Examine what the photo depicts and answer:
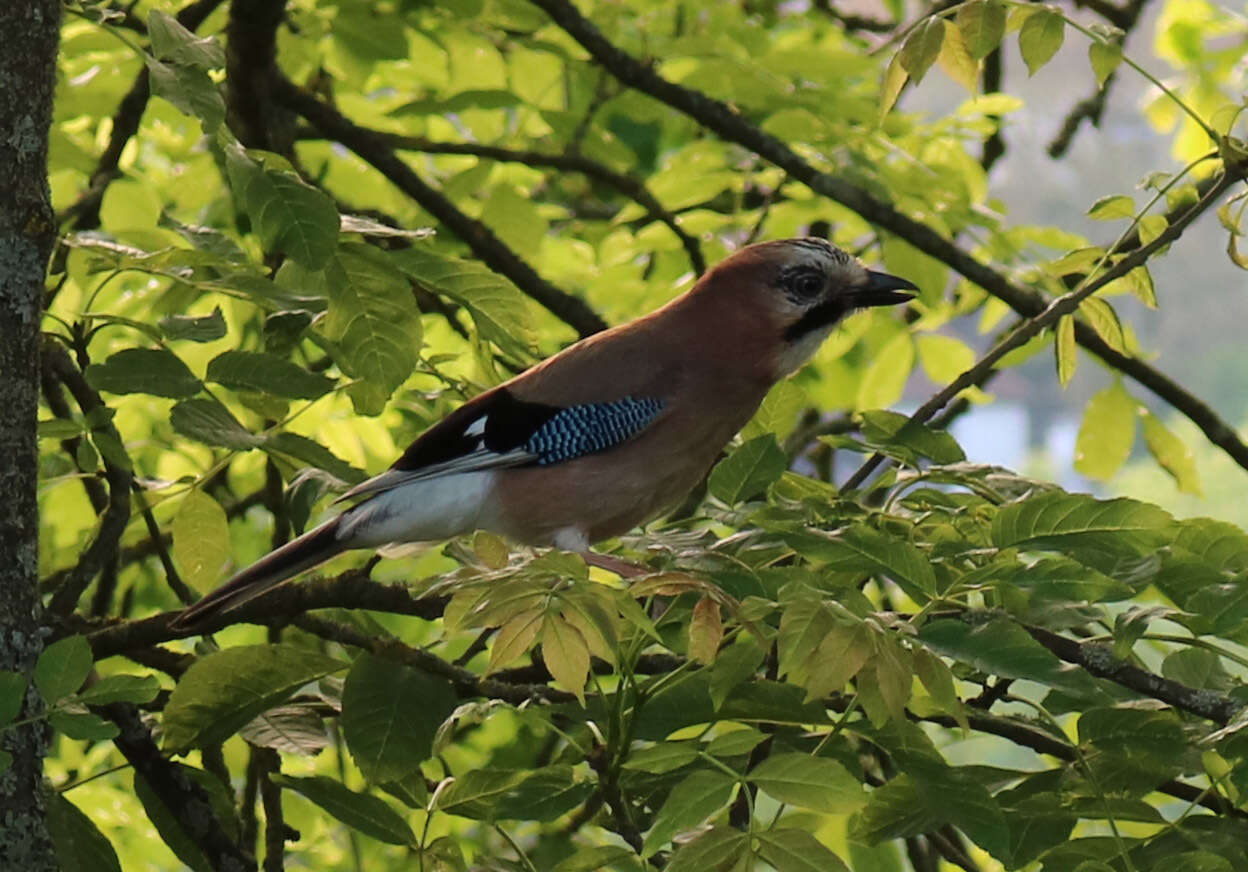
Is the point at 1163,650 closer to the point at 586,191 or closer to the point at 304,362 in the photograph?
the point at 304,362

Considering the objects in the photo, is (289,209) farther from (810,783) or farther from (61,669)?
(810,783)

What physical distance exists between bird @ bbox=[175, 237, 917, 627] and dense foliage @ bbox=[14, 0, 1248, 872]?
0.42 feet

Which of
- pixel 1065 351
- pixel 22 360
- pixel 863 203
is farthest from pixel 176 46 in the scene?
pixel 863 203

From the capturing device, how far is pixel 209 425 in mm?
2359

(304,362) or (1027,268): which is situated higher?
(1027,268)

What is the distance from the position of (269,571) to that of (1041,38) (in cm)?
142

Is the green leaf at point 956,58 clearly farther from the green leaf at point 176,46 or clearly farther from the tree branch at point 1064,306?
the green leaf at point 176,46

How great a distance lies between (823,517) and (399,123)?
2947 mm

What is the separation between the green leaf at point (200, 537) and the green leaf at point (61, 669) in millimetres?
891

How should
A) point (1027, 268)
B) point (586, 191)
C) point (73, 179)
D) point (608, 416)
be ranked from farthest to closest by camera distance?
point (586, 191), point (73, 179), point (1027, 268), point (608, 416)

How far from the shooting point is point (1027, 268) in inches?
149

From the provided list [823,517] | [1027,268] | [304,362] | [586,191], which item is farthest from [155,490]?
[586,191]

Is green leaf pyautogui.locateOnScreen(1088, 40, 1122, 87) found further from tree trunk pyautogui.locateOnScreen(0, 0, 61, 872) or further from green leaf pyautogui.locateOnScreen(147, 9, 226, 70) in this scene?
tree trunk pyautogui.locateOnScreen(0, 0, 61, 872)

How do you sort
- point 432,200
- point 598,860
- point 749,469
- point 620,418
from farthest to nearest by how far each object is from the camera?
point 432,200 < point 620,418 < point 749,469 < point 598,860
